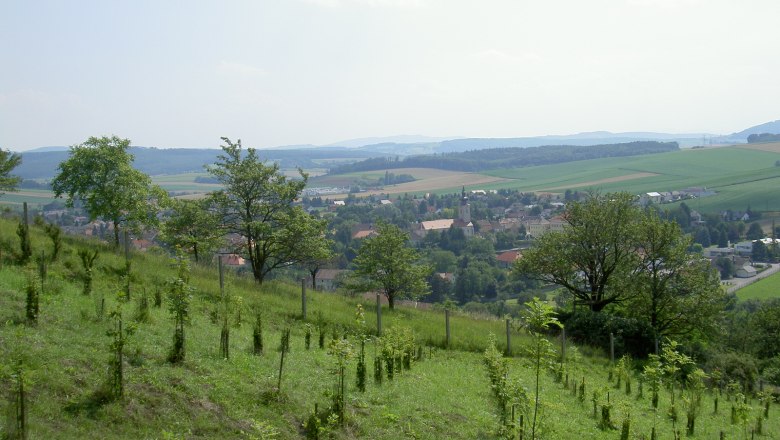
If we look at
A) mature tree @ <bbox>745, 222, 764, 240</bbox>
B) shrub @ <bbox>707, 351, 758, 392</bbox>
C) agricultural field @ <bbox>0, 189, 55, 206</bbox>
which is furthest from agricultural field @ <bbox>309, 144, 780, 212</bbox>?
shrub @ <bbox>707, 351, 758, 392</bbox>

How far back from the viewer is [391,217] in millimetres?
151625

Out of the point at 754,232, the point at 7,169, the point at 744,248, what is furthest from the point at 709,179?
the point at 7,169

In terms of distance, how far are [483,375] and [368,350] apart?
3294 mm

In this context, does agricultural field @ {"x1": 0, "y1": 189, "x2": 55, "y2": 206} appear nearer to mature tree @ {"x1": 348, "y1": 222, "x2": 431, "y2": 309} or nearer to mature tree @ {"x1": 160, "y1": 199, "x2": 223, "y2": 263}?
mature tree @ {"x1": 160, "y1": 199, "x2": 223, "y2": 263}

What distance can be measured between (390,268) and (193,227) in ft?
31.5

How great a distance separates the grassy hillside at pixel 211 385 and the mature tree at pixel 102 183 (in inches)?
165

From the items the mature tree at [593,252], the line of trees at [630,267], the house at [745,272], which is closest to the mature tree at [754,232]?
the house at [745,272]

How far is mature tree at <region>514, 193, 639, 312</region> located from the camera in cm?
3003

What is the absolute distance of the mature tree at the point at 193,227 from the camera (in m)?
25.2

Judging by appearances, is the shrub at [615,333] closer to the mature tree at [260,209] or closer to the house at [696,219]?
the mature tree at [260,209]

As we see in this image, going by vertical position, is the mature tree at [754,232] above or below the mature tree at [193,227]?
below

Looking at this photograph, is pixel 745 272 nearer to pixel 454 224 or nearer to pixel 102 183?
pixel 454 224

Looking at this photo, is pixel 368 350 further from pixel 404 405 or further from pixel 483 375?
pixel 404 405

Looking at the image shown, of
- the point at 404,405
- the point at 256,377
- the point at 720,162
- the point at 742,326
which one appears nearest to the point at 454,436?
the point at 404,405
